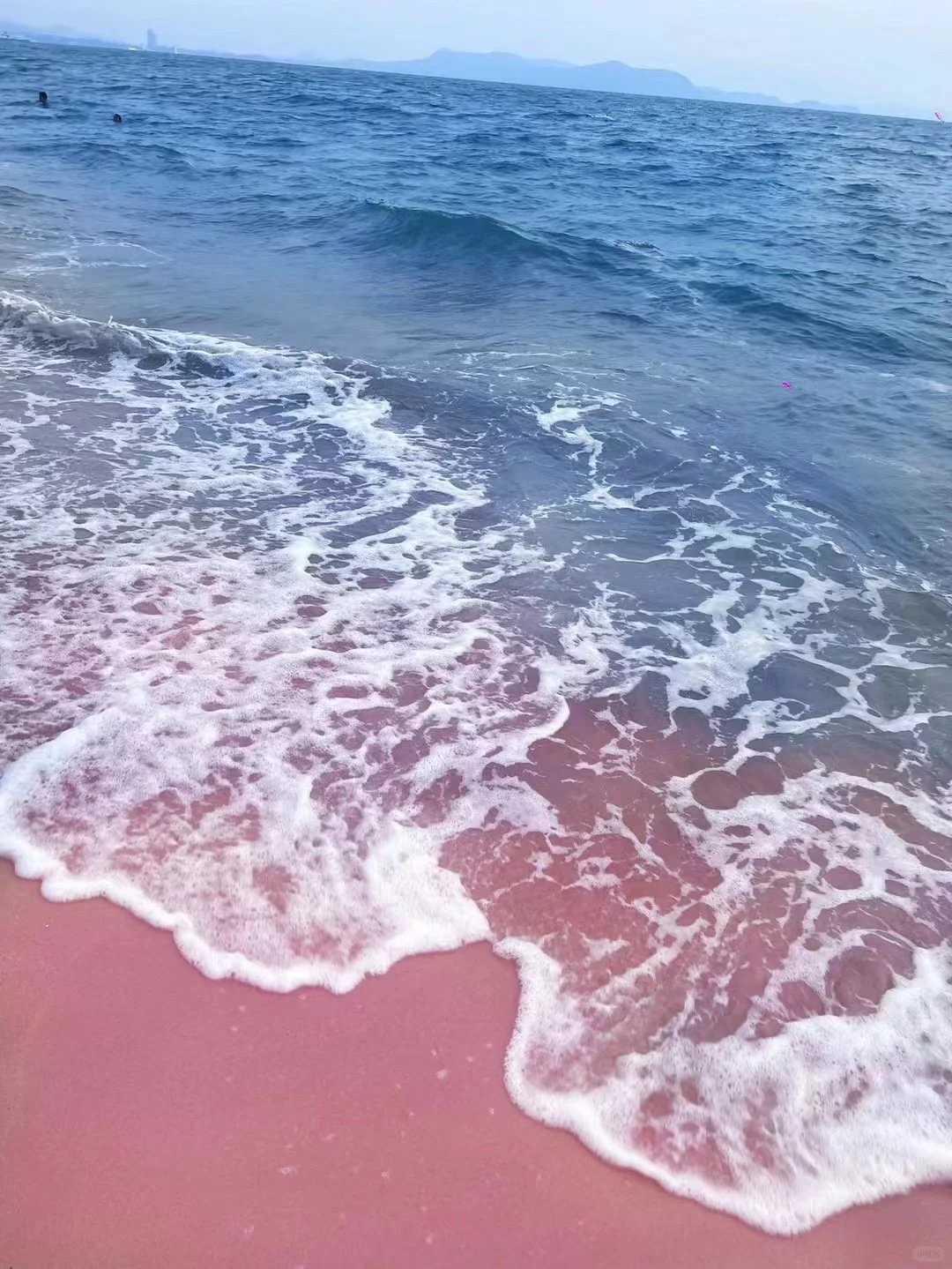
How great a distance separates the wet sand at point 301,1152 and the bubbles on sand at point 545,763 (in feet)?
0.40

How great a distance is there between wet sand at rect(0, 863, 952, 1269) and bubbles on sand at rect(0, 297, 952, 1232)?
0.12m

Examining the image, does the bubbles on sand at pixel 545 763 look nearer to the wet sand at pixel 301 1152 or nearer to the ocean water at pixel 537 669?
the ocean water at pixel 537 669

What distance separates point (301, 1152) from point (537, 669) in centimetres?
298

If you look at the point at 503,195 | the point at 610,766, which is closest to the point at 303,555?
the point at 610,766

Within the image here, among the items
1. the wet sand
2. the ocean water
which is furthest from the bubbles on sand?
the wet sand

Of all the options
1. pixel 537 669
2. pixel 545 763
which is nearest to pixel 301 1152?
pixel 545 763

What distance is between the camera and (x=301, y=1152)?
8.73 ft

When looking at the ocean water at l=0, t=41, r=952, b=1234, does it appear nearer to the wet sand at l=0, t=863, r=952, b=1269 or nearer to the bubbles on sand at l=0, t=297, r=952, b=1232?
the bubbles on sand at l=0, t=297, r=952, b=1232

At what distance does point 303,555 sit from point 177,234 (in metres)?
12.5

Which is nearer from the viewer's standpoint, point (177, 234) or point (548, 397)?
point (548, 397)

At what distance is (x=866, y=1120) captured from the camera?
2.92 meters

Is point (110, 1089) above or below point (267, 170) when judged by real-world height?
below

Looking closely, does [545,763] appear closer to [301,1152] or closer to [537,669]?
[537,669]

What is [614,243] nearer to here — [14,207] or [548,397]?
[548,397]
